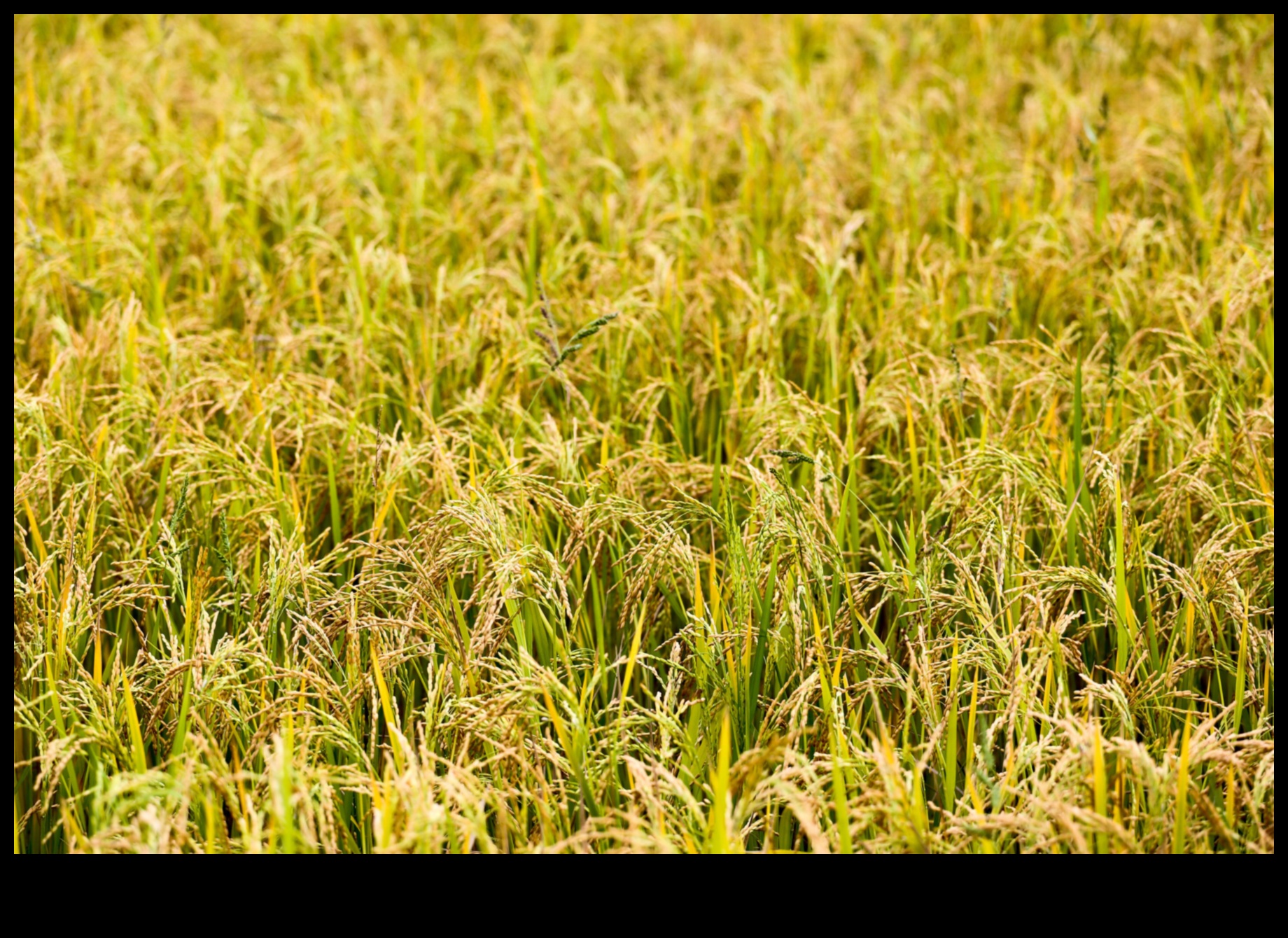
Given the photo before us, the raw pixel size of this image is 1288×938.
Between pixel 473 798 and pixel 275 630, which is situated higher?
pixel 275 630

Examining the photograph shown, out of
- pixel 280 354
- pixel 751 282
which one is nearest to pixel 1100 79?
pixel 751 282

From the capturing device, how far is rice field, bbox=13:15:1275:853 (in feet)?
5.65

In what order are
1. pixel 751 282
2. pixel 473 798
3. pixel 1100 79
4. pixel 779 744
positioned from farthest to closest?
pixel 1100 79, pixel 751 282, pixel 473 798, pixel 779 744

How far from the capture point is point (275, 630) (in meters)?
1.98

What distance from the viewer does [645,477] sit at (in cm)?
240

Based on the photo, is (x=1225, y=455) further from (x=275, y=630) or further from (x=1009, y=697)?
(x=275, y=630)

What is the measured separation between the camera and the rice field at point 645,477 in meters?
1.72

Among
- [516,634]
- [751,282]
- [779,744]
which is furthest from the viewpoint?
[751,282]

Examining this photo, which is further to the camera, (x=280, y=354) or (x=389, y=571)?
(x=280, y=354)

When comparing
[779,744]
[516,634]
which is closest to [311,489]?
[516,634]

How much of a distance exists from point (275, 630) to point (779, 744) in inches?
38.3

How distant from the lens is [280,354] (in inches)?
110
